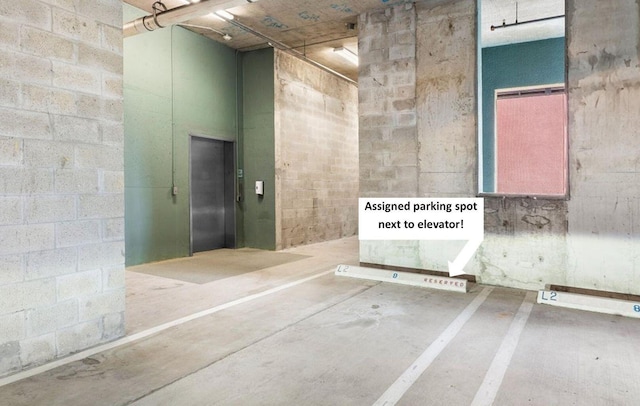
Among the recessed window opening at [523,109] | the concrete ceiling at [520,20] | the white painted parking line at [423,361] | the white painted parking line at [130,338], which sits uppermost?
the concrete ceiling at [520,20]

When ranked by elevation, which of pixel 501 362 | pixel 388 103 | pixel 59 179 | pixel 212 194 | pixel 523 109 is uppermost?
pixel 523 109

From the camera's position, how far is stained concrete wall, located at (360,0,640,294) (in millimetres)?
4289

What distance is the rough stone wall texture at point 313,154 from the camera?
804 cm

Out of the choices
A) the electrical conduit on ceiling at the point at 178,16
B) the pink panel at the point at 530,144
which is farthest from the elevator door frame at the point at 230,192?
the pink panel at the point at 530,144

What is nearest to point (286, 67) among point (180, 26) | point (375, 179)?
point (180, 26)

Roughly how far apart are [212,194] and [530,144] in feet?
22.5

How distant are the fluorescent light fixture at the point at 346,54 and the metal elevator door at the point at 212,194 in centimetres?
278

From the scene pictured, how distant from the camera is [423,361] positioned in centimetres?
286

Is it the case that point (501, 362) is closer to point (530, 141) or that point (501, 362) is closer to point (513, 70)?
point (530, 141)

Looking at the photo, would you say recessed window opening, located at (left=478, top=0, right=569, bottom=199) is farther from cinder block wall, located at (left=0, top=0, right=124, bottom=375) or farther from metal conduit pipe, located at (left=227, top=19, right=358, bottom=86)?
cinder block wall, located at (left=0, top=0, right=124, bottom=375)

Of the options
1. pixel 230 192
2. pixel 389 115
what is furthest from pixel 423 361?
pixel 230 192

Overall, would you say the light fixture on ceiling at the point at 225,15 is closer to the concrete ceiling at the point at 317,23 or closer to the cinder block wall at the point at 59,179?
the concrete ceiling at the point at 317,23

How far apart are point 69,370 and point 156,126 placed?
459 centimetres

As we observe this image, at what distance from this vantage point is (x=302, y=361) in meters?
2.87
